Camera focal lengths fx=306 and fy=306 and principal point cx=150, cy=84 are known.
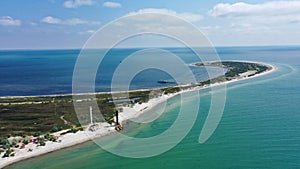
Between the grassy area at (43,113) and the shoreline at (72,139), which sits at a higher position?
the grassy area at (43,113)

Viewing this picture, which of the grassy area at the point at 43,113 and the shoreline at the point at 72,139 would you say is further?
the grassy area at the point at 43,113

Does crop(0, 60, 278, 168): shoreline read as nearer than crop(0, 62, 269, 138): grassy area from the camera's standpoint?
Yes

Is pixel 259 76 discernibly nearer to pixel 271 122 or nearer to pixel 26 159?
pixel 271 122

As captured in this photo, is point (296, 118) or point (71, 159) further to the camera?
point (296, 118)

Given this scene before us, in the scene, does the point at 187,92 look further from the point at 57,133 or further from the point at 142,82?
the point at 57,133

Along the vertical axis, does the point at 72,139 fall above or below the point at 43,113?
below

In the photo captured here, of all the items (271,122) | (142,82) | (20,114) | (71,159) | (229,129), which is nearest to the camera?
(71,159)

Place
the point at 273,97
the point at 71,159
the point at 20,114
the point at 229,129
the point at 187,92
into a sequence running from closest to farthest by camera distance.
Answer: the point at 71,159
the point at 229,129
the point at 20,114
the point at 273,97
the point at 187,92

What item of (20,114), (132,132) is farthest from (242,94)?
(20,114)

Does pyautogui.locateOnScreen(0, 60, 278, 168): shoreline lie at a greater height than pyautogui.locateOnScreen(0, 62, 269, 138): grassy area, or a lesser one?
lesser

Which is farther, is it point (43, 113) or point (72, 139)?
point (43, 113)
